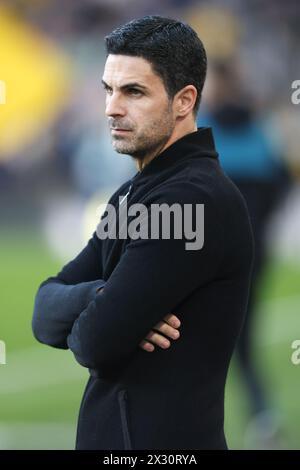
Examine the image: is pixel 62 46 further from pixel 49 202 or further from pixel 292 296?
pixel 292 296

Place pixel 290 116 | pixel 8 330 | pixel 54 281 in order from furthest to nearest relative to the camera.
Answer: pixel 290 116 → pixel 8 330 → pixel 54 281

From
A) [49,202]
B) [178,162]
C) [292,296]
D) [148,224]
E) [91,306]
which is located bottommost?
[91,306]

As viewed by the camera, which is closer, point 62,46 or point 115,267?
point 115,267

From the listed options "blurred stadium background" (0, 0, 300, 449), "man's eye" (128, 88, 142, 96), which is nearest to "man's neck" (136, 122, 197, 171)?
"man's eye" (128, 88, 142, 96)

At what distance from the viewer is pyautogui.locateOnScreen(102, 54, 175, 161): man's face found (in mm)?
2168

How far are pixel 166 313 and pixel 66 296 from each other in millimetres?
348

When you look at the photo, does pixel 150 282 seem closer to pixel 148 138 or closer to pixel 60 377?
pixel 148 138

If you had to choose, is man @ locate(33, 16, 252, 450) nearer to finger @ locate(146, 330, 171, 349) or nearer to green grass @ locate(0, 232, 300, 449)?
finger @ locate(146, 330, 171, 349)

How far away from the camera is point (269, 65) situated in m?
12.6

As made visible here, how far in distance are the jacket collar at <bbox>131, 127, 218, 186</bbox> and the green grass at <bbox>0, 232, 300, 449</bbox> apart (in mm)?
2518

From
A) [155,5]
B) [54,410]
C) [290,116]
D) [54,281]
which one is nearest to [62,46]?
[155,5]

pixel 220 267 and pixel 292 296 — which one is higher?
pixel 292 296

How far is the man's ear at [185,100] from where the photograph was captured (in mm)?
2199

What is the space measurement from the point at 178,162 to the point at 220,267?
0.27 meters
